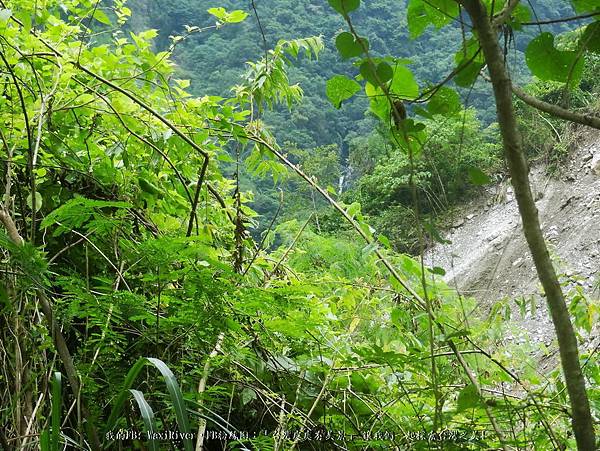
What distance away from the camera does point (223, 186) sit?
5.92 ft

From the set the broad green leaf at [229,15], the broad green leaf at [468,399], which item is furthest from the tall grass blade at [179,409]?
the broad green leaf at [229,15]

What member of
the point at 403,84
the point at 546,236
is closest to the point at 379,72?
the point at 403,84

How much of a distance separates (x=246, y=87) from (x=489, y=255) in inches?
338

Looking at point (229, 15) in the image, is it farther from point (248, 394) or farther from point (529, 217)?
point (529, 217)

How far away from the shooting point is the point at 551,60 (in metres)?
0.51

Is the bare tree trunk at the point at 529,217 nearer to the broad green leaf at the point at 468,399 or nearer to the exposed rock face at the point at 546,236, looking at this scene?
the broad green leaf at the point at 468,399

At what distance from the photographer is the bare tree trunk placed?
1.29 feet

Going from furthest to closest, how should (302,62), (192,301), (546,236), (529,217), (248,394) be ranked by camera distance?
1. (302,62)
2. (546,236)
3. (248,394)
4. (192,301)
5. (529,217)

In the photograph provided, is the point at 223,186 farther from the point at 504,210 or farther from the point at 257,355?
the point at 504,210

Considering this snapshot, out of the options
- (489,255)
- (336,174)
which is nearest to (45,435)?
(489,255)

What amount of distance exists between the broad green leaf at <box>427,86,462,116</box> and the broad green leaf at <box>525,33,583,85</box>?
0.24 feet

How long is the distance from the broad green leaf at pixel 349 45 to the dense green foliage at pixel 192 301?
0.06ft

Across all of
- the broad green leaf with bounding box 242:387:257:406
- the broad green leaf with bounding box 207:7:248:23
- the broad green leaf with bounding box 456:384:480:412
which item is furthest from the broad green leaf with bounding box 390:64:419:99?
the broad green leaf with bounding box 207:7:248:23

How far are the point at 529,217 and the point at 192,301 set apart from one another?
473 millimetres
